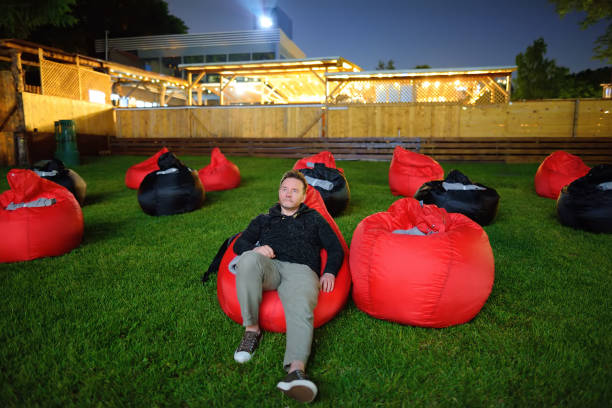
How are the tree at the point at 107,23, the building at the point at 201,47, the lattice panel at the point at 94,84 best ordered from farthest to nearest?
1. the building at the point at 201,47
2. the tree at the point at 107,23
3. the lattice panel at the point at 94,84

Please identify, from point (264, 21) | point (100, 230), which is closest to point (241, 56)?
point (264, 21)

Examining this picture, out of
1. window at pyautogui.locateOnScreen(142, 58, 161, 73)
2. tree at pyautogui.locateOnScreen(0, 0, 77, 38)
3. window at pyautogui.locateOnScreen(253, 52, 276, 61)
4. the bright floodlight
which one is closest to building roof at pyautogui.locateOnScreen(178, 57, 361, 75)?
tree at pyautogui.locateOnScreen(0, 0, 77, 38)

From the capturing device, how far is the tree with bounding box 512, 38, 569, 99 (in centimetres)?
2322

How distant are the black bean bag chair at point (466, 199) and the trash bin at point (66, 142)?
36.3 ft

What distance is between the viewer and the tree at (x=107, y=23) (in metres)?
19.9

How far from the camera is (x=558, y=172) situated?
20.9ft

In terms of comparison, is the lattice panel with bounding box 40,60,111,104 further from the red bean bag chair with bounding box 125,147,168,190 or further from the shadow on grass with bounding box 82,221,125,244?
the shadow on grass with bounding box 82,221,125,244

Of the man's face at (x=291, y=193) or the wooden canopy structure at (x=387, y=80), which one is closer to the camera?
the man's face at (x=291, y=193)

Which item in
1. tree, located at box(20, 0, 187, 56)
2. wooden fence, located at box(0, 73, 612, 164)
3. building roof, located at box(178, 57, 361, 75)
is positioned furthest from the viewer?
tree, located at box(20, 0, 187, 56)

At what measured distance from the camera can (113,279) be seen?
3062 millimetres

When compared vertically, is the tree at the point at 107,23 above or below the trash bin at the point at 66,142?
above

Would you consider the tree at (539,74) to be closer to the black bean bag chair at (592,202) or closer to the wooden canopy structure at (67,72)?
the wooden canopy structure at (67,72)

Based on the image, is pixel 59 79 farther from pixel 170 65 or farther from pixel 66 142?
pixel 170 65

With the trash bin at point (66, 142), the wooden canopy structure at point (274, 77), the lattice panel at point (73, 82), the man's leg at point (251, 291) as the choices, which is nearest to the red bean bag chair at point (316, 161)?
the man's leg at point (251, 291)
